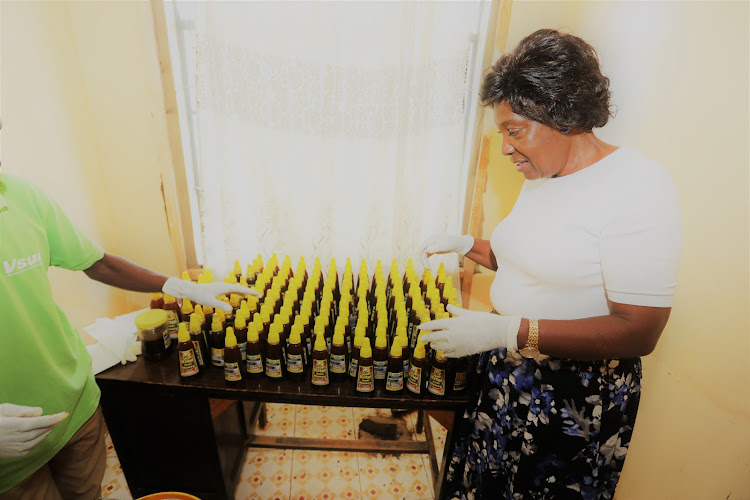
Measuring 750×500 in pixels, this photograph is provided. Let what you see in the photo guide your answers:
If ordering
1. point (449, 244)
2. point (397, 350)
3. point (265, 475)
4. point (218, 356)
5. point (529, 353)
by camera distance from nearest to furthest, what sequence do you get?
point (529, 353) < point (397, 350) < point (218, 356) < point (449, 244) < point (265, 475)

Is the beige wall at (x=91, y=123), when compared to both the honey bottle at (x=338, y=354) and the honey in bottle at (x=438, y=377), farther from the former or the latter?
the honey in bottle at (x=438, y=377)

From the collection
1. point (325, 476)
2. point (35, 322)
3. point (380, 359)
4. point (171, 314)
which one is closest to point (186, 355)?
point (171, 314)

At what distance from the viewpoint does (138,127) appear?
5.74 feet

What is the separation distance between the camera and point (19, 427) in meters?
0.77

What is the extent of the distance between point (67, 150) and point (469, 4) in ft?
6.40

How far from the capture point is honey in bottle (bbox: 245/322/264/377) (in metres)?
1.14

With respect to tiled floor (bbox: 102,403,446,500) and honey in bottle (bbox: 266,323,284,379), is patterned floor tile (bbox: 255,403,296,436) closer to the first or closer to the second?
tiled floor (bbox: 102,403,446,500)

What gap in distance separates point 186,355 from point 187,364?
4 centimetres

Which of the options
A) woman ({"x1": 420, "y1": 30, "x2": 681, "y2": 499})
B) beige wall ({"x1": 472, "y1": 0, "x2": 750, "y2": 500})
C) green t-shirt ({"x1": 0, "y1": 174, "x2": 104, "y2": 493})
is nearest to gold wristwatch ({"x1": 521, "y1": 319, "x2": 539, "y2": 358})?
Answer: woman ({"x1": 420, "y1": 30, "x2": 681, "y2": 499})

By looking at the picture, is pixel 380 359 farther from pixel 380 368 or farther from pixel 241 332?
pixel 241 332

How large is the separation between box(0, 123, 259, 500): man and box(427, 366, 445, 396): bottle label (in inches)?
29.6

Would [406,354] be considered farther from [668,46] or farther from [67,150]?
[67,150]

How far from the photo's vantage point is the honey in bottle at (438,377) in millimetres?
1126

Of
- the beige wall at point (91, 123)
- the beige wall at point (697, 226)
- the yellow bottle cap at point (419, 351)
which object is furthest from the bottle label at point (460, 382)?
the beige wall at point (91, 123)
